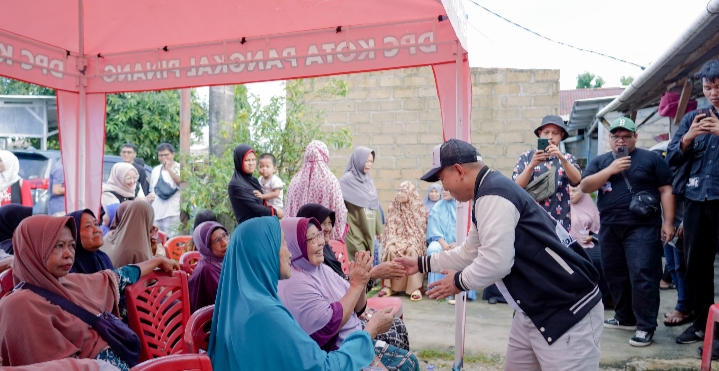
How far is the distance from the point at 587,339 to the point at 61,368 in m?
1.99

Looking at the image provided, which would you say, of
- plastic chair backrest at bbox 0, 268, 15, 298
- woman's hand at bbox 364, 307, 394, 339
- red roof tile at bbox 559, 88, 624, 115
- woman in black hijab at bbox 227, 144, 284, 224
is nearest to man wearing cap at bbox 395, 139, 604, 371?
woman's hand at bbox 364, 307, 394, 339

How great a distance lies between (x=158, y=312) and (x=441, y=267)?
5.00 feet

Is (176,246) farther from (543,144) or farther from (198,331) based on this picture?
(543,144)

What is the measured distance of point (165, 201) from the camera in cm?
770

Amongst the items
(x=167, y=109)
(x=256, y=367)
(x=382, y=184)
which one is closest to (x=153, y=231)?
(x=256, y=367)

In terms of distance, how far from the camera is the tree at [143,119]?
12750mm

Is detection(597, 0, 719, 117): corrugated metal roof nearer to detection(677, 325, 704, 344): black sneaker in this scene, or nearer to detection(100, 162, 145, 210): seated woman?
detection(677, 325, 704, 344): black sneaker

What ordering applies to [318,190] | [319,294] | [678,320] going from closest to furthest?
[319,294] < [678,320] < [318,190]

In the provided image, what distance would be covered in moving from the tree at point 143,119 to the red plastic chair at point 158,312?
994 cm

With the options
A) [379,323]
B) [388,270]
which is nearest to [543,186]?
[388,270]

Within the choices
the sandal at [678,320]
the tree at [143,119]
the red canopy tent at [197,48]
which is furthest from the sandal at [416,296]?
the tree at [143,119]

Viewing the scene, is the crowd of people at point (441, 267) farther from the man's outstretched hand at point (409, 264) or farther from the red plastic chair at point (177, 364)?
the red plastic chair at point (177, 364)

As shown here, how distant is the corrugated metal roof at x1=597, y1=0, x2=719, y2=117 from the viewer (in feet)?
13.2

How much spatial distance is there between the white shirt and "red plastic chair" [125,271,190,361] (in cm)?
468
